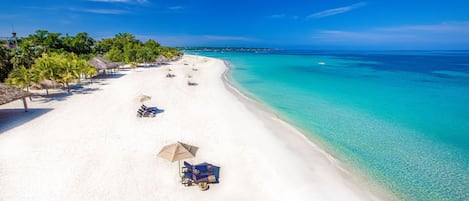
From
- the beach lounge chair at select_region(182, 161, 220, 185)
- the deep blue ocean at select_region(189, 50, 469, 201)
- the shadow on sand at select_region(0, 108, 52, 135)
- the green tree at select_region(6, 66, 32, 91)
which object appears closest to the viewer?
the beach lounge chair at select_region(182, 161, 220, 185)

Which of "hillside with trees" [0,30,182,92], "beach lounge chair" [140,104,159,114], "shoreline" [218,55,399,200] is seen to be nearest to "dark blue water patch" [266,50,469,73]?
"shoreline" [218,55,399,200]

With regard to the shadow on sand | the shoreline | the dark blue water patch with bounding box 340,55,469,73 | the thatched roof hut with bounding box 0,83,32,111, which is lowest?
the shoreline

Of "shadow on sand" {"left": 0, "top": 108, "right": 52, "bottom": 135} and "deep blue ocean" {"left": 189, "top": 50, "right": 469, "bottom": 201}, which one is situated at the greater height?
"shadow on sand" {"left": 0, "top": 108, "right": 52, "bottom": 135}

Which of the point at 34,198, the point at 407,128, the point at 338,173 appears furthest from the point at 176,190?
the point at 407,128

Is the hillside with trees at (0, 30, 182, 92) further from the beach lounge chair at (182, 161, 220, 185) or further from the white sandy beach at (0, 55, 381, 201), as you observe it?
the beach lounge chair at (182, 161, 220, 185)

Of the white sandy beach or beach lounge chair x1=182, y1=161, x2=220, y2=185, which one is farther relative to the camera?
beach lounge chair x1=182, y1=161, x2=220, y2=185

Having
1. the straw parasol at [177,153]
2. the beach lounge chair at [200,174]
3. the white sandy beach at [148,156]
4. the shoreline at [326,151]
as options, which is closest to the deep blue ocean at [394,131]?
the shoreline at [326,151]

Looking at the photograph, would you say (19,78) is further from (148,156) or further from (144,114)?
(148,156)
